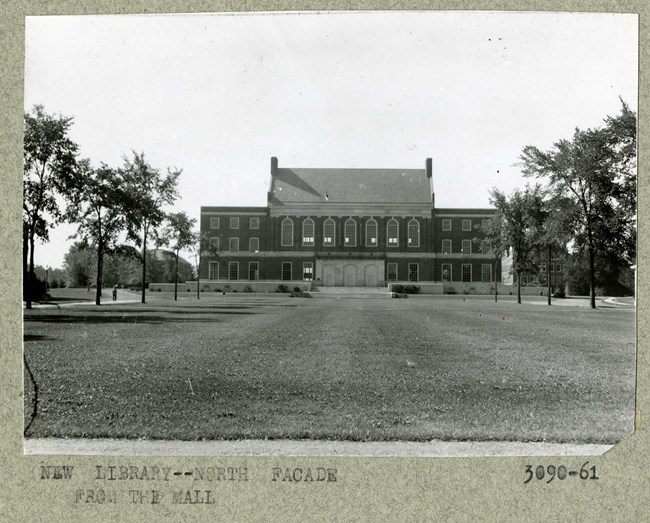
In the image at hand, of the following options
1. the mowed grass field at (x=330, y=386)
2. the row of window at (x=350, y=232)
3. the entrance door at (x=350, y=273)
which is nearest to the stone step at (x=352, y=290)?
the entrance door at (x=350, y=273)

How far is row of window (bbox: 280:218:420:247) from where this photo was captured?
28734 mm

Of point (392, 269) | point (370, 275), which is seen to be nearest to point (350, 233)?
point (392, 269)

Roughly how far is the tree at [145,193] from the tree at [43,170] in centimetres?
59

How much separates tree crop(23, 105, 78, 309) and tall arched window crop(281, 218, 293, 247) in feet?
82.9

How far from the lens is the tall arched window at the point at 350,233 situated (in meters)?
31.5

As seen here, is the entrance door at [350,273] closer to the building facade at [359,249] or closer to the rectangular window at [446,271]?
the building facade at [359,249]

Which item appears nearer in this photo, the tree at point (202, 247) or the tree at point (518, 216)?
the tree at point (518, 216)

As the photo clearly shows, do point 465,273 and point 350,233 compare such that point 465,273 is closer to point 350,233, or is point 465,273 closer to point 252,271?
point 350,233

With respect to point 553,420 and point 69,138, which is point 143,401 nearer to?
point 69,138

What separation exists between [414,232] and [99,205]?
1265 inches

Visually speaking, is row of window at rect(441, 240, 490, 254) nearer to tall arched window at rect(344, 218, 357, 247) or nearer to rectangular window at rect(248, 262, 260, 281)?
tall arched window at rect(344, 218, 357, 247)

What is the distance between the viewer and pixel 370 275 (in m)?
39.6

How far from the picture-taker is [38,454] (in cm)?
398

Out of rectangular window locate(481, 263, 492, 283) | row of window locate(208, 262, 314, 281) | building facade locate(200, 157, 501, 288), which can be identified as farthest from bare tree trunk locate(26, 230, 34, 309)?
rectangular window locate(481, 263, 492, 283)
